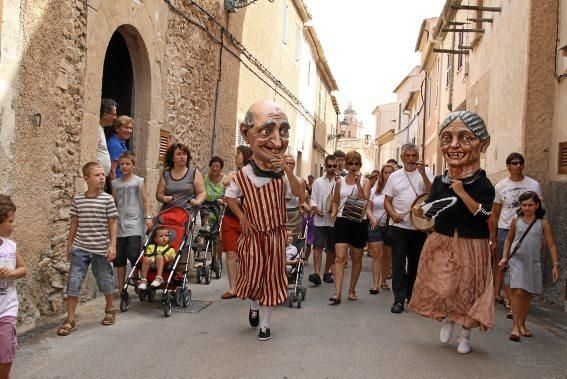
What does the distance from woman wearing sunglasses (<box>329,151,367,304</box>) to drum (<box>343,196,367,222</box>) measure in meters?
0.08

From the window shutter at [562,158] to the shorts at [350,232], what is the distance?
2.85 meters

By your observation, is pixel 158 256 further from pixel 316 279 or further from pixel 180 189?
pixel 316 279

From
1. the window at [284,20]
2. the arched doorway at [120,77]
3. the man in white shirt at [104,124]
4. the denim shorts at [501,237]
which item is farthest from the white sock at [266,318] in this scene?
the window at [284,20]

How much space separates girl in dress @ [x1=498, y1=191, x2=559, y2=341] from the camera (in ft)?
19.8

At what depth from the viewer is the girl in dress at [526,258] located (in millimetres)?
6043

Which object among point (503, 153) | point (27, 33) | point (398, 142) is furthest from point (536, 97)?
point (398, 142)

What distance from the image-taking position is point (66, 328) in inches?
216

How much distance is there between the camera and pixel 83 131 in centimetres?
675

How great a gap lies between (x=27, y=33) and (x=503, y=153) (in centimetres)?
814

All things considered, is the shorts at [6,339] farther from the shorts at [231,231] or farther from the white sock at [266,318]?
the shorts at [231,231]

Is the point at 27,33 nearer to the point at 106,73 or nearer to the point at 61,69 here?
the point at 61,69

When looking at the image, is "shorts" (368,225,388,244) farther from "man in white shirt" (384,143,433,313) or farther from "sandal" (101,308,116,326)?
"sandal" (101,308,116,326)

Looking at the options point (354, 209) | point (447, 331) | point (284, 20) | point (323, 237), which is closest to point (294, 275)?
point (354, 209)

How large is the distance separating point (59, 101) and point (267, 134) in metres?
2.11
